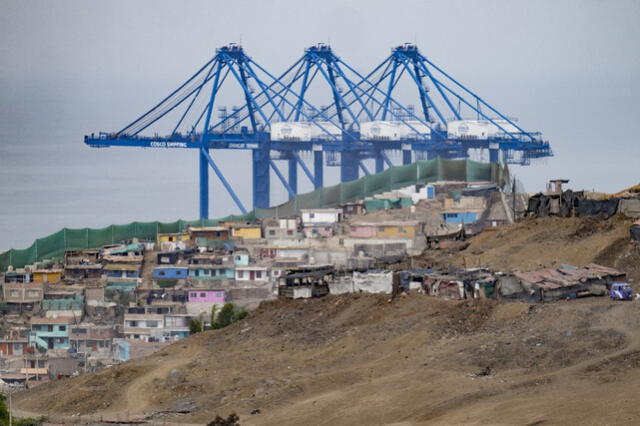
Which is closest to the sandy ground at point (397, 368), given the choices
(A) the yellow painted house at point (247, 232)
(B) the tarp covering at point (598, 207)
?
(B) the tarp covering at point (598, 207)

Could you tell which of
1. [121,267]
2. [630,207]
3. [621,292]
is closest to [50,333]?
[121,267]

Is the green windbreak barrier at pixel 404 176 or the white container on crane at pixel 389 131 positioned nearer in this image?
the green windbreak barrier at pixel 404 176

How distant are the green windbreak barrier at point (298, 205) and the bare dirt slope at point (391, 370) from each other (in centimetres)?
3192

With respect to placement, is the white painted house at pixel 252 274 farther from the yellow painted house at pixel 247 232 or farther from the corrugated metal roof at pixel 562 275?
the corrugated metal roof at pixel 562 275

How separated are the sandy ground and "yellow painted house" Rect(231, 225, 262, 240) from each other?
107 ft

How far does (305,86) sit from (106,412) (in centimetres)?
6976

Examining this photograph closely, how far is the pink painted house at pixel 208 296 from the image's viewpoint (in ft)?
177

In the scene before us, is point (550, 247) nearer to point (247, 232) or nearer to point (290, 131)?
point (247, 232)

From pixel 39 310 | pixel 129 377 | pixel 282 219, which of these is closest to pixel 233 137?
pixel 282 219

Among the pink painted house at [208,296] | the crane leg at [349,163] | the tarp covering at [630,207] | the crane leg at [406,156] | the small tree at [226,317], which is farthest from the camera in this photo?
the crane leg at [349,163]

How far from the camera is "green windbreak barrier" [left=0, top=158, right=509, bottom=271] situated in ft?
202

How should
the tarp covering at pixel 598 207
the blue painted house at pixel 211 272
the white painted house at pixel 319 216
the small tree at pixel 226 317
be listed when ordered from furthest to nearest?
the white painted house at pixel 319 216 < the blue painted house at pixel 211 272 < the small tree at pixel 226 317 < the tarp covering at pixel 598 207

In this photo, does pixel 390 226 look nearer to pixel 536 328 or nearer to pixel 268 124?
pixel 268 124

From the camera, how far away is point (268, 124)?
287 ft
